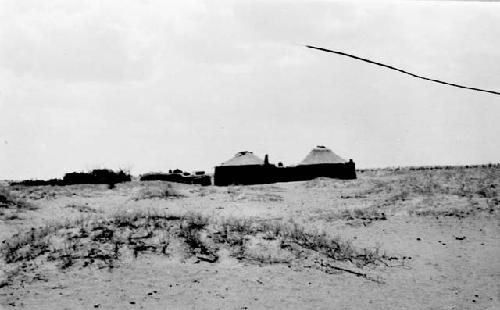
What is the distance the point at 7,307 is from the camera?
7043 millimetres

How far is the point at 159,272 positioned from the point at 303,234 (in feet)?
12.7

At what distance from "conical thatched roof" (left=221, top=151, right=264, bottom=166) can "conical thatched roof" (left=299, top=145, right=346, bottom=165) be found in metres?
4.28

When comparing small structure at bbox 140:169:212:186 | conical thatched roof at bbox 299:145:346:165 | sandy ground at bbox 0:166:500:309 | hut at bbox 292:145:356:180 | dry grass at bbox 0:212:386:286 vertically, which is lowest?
sandy ground at bbox 0:166:500:309

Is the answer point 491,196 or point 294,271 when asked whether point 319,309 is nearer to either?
point 294,271

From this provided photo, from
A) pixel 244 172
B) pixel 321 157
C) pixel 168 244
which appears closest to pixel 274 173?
pixel 244 172

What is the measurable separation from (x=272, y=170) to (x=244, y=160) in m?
2.55

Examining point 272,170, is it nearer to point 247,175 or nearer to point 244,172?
point 247,175

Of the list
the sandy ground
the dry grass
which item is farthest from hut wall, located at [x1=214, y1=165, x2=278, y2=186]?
the dry grass

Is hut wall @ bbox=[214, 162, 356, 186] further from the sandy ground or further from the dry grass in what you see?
the dry grass

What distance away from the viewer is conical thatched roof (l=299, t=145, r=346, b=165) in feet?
133

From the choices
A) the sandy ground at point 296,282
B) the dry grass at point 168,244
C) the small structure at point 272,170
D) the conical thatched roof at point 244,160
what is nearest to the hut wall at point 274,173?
the small structure at point 272,170

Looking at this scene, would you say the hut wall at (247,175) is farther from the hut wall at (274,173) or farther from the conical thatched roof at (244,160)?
the conical thatched roof at (244,160)

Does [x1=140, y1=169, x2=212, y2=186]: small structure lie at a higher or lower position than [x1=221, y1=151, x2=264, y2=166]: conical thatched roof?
lower

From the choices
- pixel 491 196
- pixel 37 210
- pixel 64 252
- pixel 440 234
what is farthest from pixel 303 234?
pixel 37 210
